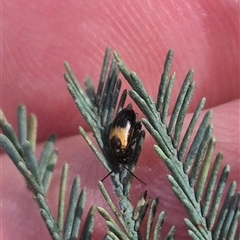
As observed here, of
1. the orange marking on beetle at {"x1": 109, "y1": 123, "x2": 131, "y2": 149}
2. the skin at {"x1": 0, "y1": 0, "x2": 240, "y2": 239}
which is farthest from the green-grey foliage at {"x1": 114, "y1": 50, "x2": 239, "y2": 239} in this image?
the skin at {"x1": 0, "y1": 0, "x2": 240, "y2": 239}

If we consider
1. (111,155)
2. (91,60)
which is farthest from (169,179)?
(91,60)

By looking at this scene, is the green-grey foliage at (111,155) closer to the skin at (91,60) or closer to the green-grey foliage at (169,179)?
the green-grey foliage at (169,179)

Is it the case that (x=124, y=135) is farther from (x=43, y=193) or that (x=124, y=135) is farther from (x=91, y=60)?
(x=91, y=60)

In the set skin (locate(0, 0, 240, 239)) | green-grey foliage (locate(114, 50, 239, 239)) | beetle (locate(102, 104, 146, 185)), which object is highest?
skin (locate(0, 0, 240, 239))

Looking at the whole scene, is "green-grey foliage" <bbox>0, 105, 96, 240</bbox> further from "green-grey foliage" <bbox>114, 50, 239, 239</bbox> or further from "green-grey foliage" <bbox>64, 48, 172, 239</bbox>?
"green-grey foliage" <bbox>114, 50, 239, 239</bbox>

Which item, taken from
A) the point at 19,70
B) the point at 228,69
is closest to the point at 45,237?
the point at 19,70

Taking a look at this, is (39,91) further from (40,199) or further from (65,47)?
(40,199)
